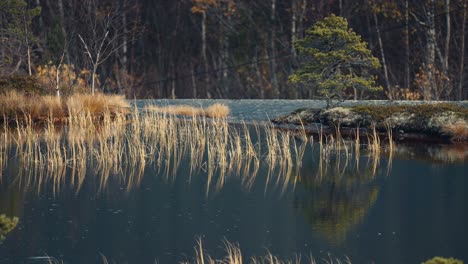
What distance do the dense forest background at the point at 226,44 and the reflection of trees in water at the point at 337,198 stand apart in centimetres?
1211

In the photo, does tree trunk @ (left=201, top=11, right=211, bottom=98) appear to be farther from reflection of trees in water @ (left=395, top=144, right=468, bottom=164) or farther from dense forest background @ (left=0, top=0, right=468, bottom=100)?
reflection of trees in water @ (left=395, top=144, right=468, bottom=164)

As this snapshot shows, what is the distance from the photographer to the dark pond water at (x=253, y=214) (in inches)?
353

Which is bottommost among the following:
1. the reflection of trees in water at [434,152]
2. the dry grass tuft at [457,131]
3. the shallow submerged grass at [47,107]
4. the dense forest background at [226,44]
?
the reflection of trees in water at [434,152]

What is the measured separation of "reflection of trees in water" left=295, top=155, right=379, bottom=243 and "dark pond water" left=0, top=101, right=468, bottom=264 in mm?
14

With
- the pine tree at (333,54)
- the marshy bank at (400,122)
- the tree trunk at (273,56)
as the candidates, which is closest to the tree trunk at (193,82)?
the tree trunk at (273,56)

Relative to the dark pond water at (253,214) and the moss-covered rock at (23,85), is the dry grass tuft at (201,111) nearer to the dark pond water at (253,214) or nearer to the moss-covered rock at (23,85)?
the moss-covered rock at (23,85)

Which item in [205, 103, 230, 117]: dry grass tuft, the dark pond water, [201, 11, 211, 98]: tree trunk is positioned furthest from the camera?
[201, 11, 211, 98]: tree trunk

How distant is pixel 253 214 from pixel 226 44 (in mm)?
24744

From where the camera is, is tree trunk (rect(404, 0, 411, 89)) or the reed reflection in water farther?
tree trunk (rect(404, 0, 411, 89))

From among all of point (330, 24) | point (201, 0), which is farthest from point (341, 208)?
point (201, 0)

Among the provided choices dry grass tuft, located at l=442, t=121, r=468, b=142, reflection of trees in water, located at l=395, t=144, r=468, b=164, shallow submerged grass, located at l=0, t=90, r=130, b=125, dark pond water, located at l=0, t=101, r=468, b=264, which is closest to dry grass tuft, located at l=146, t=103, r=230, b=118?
shallow submerged grass, located at l=0, t=90, r=130, b=125

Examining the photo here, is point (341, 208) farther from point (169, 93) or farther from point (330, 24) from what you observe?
point (169, 93)

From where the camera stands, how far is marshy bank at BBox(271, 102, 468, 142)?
18.1m

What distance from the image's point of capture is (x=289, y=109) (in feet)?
74.8
